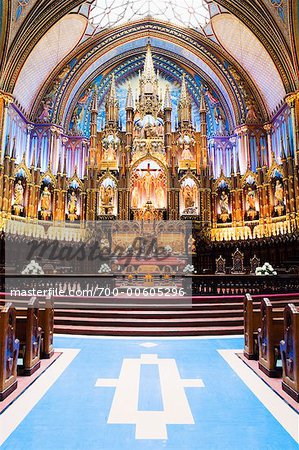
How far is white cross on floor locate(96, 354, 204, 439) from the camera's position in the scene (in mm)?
3502

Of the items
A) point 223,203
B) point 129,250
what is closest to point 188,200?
point 223,203

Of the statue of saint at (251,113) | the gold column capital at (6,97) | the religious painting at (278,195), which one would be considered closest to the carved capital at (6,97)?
the gold column capital at (6,97)

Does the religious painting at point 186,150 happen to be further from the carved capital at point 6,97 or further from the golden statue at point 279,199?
A: the carved capital at point 6,97

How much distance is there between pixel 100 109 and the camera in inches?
1005

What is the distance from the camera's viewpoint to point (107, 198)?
2127cm

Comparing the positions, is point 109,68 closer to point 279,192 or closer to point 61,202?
point 61,202

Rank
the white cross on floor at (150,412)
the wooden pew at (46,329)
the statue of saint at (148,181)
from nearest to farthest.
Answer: the white cross on floor at (150,412)
the wooden pew at (46,329)
the statue of saint at (148,181)

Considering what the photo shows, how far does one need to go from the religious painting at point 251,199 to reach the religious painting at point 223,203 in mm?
1154

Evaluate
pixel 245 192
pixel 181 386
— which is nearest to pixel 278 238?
pixel 245 192

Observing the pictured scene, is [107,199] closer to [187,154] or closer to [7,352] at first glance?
[187,154]

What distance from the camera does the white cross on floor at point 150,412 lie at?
11.5 feet

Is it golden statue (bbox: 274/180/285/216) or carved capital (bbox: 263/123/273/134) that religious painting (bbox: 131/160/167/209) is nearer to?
golden statue (bbox: 274/180/285/216)

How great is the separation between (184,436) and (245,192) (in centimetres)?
1851

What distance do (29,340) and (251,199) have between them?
1742cm
